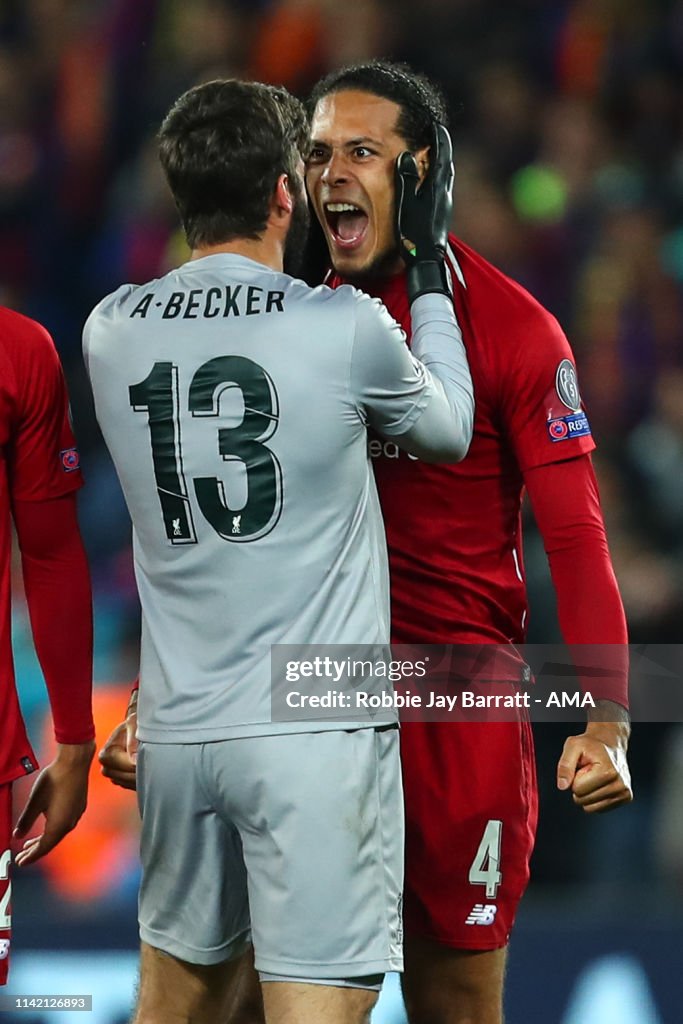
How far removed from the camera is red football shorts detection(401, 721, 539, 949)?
8.41 ft

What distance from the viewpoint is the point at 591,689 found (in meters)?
2.47

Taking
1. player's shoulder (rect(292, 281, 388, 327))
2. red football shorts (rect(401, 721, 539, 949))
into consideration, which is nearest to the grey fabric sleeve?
player's shoulder (rect(292, 281, 388, 327))

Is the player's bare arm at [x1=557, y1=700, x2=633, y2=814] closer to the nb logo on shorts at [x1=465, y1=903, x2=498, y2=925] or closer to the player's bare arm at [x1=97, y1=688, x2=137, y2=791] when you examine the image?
the nb logo on shorts at [x1=465, y1=903, x2=498, y2=925]

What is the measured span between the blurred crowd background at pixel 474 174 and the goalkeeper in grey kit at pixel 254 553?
7.15ft

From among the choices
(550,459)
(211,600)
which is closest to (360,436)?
(211,600)

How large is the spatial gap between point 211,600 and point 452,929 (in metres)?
0.78

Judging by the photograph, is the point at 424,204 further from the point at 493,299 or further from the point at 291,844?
the point at 291,844

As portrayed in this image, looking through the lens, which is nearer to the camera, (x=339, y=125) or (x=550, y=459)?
(x=550, y=459)

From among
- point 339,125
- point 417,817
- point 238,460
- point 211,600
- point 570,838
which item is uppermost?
point 339,125

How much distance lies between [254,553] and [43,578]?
0.44 meters

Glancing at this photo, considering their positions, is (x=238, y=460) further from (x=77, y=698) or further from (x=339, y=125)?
(x=339, y=125)

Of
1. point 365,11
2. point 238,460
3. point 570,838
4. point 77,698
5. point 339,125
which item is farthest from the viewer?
point 365,11

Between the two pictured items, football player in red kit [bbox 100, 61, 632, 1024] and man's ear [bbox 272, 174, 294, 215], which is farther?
football player in red kit [bbox 100, 61, 632, 1024]

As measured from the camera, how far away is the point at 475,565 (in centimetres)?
264
